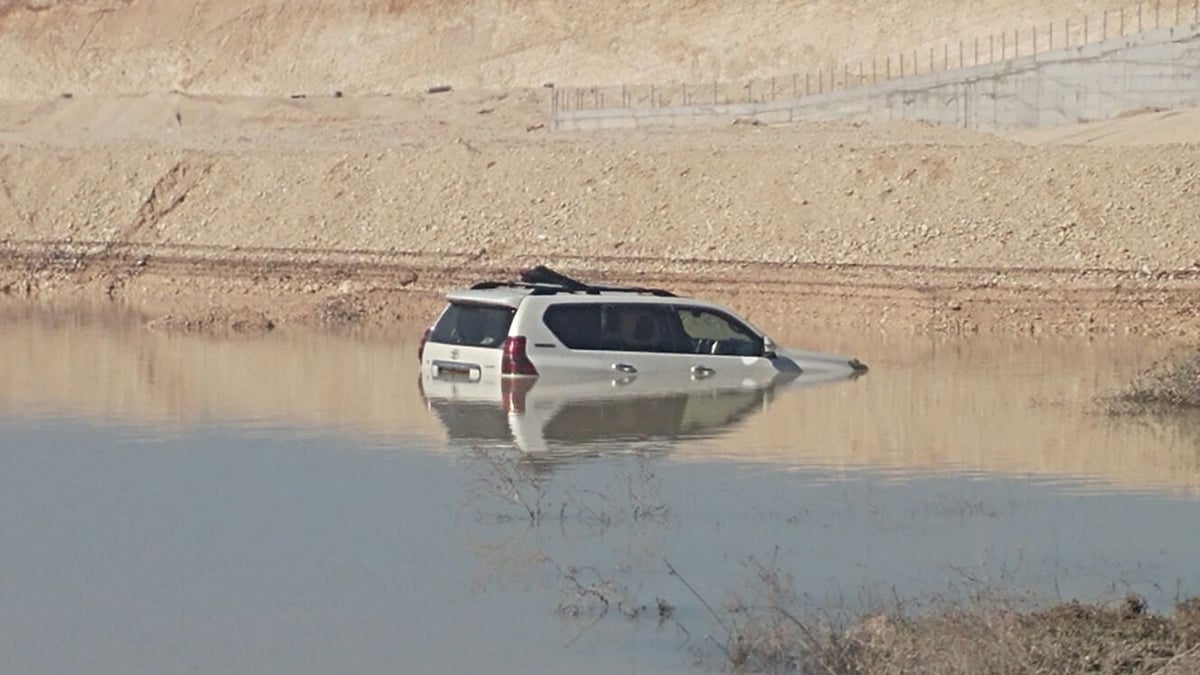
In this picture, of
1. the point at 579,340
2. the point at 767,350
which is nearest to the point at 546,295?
the point at 579,340

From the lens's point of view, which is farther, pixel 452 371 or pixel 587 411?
pixel 452 371

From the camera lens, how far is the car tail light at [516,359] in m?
22.0

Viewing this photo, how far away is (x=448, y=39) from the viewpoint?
3130 inches

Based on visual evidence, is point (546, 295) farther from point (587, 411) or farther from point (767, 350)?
point (767, 350)

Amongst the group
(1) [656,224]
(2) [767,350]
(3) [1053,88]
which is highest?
(3) [1053,88]

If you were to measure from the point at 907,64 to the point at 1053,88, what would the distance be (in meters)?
17.8

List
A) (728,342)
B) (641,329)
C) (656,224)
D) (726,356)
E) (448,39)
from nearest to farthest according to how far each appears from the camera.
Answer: (641,329) → (726,356) → (728,342) → (656,224) → (448,39)

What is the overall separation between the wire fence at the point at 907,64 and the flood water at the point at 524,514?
40.1 m

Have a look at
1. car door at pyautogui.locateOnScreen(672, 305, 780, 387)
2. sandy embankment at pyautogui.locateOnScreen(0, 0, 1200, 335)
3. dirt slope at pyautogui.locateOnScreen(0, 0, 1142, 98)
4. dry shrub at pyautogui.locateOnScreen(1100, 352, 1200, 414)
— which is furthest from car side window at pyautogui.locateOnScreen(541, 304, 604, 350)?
dirt slope at pyautogui.locateOnScreen(0, 0, 1142, 98)

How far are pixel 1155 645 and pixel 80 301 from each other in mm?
30760

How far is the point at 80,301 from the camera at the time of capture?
128 feet

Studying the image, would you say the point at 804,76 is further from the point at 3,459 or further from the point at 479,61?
the point at 3,459

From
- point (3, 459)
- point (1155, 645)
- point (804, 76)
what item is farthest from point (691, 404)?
point (804, 76)

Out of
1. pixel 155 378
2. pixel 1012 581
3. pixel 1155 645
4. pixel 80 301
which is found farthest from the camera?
pixel 80 301
